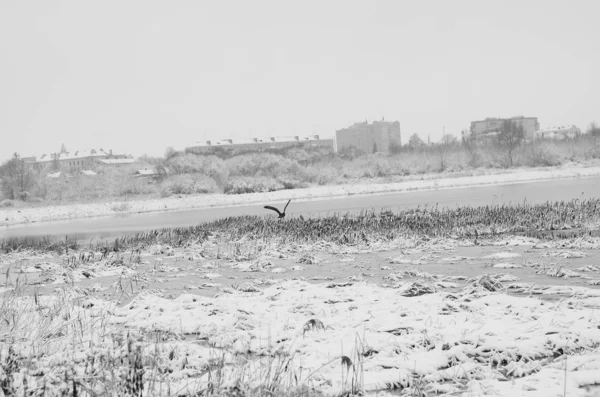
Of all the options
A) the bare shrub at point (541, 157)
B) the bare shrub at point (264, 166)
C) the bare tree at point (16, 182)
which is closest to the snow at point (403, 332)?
the bare shrub at point (264, 166)

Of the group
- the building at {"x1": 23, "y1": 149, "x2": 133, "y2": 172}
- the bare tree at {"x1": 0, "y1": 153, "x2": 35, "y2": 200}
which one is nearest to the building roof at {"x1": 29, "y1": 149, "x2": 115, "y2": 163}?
the building at {"x1": 23, "y1": 149, "x2": 133, "y2": 172}

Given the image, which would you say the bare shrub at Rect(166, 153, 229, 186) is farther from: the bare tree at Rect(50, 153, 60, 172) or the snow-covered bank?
the bare tree at Rect(50, 153, 60, 172)

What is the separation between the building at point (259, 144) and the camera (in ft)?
528

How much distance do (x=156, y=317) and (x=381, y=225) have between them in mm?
12833

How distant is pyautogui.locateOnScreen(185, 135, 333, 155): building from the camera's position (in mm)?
161000

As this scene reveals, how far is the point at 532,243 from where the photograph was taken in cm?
1516

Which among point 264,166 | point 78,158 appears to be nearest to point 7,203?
point 264,166

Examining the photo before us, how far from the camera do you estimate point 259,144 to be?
567 feet

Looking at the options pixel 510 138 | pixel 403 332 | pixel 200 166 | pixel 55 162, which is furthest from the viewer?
pixel 55 162

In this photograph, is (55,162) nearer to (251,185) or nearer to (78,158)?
(78,158)

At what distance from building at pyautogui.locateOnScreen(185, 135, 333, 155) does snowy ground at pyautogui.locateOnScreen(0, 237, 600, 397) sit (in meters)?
140

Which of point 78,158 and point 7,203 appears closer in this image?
point 7,203

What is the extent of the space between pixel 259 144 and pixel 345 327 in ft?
548

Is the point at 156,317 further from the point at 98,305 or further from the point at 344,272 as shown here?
the point at 344,272
